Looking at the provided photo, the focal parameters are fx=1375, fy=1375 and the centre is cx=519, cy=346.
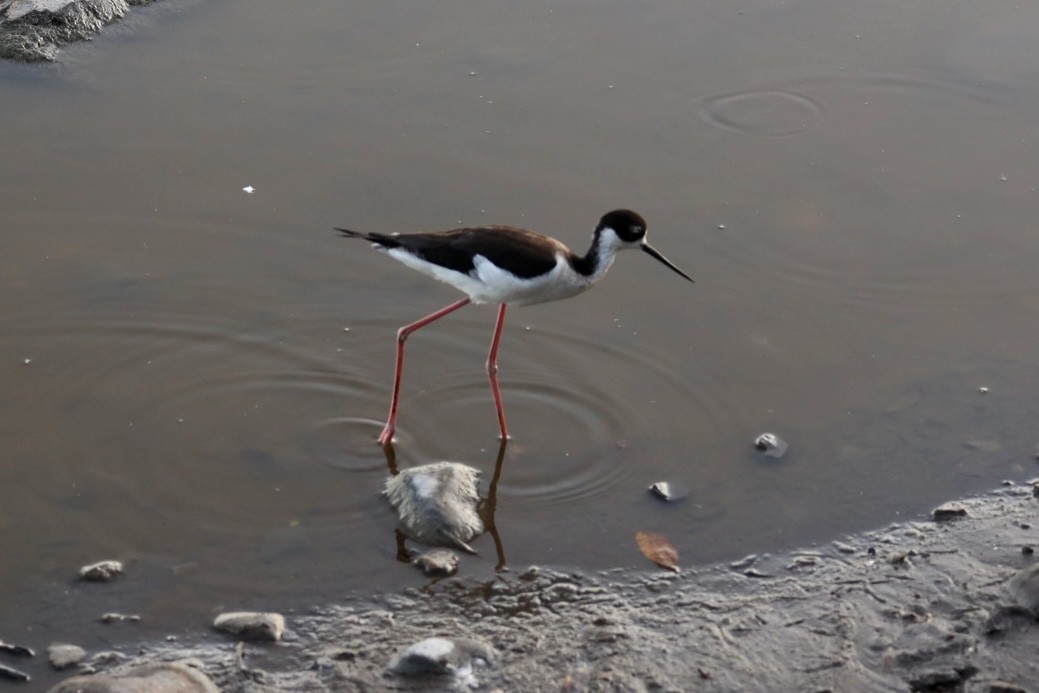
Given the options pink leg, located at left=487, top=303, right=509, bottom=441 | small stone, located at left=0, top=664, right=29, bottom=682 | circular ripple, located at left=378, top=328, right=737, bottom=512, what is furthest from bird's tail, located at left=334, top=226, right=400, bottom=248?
small stone, located at left=0, top=664, right=29, bottom=682

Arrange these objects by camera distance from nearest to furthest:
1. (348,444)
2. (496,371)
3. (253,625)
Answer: (253,625) → (348,444) → (496,371)

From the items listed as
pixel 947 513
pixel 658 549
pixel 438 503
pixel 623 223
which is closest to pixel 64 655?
pixel 438 503

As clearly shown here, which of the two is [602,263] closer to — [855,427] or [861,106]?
[855,427]

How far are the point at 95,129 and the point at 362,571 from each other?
394cm

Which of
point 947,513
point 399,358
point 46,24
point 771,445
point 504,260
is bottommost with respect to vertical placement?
point 947,513

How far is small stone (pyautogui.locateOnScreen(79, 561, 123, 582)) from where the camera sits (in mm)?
4953

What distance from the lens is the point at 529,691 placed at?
4395mm

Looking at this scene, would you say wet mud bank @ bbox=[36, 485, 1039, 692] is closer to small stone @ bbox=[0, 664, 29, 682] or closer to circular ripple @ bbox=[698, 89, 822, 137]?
small stone @ bbox=[0, 664, 29, 682]

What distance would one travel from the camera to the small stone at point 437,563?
5094 millimetres

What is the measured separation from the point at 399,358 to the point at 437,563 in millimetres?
1199

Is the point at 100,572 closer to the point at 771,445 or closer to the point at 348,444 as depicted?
the point at 348,444

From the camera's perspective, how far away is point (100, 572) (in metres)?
4.96

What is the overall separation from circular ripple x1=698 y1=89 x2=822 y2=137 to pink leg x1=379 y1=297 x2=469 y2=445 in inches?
104

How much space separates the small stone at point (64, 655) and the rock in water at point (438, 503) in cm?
129
